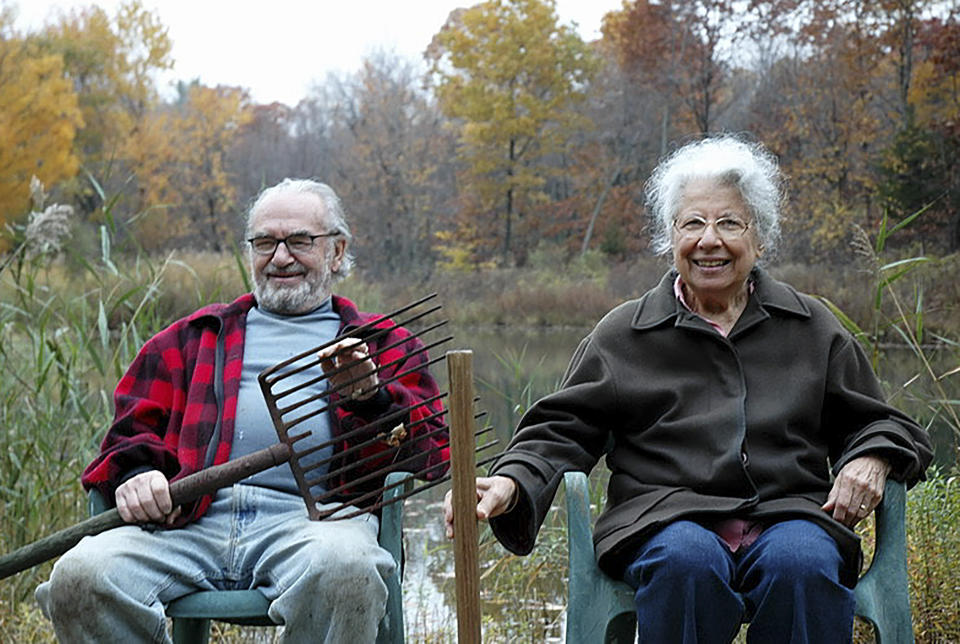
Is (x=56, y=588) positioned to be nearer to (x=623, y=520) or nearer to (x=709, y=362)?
(x=623, y=520)

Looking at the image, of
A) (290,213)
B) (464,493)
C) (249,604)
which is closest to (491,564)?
(290,213)

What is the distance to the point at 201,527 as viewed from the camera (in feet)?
8.02

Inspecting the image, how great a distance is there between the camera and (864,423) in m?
2.31

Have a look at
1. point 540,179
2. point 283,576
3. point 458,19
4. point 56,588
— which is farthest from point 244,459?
point 458,19

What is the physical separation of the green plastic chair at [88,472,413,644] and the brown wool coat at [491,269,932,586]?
264 millimetres

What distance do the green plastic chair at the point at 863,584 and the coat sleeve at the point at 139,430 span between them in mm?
943

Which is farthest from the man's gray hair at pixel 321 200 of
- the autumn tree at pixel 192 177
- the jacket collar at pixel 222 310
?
the autumn tree at pixel 192 177

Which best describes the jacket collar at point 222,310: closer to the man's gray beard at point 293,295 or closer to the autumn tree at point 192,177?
the man's gray beard at point 293,295

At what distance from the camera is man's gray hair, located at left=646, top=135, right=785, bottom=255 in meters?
2.40

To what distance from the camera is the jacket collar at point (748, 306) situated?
2393 millimetres

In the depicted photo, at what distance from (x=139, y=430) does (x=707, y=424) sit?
4.11ft

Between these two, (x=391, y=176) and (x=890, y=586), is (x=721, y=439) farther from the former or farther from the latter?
(x=391, y=176)

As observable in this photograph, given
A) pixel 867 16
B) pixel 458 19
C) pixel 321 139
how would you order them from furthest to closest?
pixel 321 139 → pixel 458 19 → pixel 867 16

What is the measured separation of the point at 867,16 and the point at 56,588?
62.1ft
